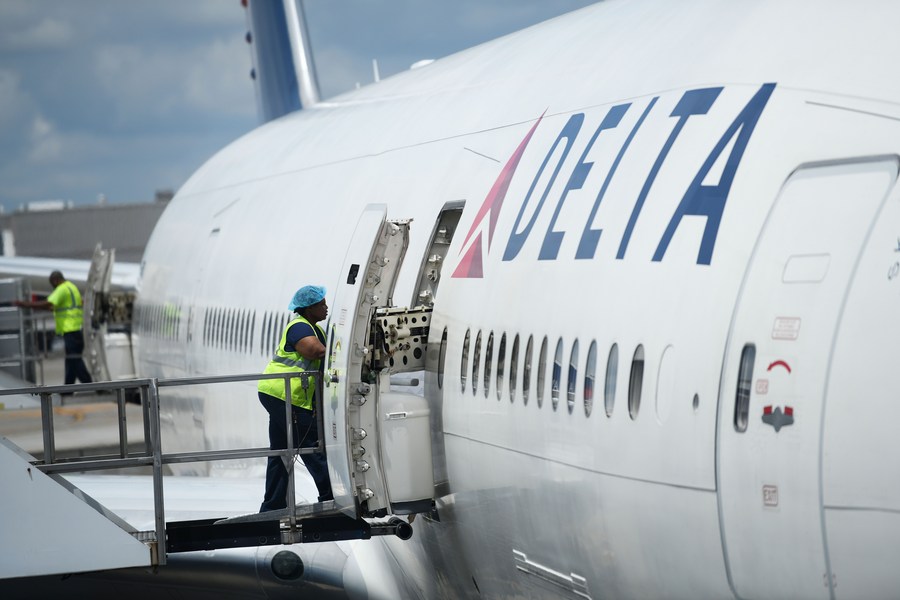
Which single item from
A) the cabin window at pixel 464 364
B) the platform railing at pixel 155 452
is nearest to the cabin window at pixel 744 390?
the cabin window at pixel 464 364

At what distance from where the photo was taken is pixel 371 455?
7582 millimetres

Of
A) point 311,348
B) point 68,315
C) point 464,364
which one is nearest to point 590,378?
point 464,364

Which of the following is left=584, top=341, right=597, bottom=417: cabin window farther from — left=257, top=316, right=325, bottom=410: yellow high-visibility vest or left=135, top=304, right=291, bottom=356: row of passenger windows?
left=135, top=304, right=291, bottom=356: row of passenger windows

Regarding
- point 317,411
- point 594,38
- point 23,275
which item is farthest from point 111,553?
point 23,275

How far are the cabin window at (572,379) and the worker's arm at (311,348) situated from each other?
2.43 meters

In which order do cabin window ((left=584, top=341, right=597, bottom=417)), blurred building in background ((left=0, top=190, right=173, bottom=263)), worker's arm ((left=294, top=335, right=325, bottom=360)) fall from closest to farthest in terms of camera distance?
cabin window ((left=584, top=341, right=597, bottom=417)), worker's arm ((left=294, top=335, right=325, bottom=360)), blurred building in background ((left=0, top=190, right=173, bottom=263))

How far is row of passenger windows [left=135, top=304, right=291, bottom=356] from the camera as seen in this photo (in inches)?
490

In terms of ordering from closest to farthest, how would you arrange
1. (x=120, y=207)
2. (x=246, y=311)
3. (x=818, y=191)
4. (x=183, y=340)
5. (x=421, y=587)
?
(x=818, y=191) < (x=421, y=587) < (x=246, y=311) < (x=183, y=340) < (x=120, y=207)

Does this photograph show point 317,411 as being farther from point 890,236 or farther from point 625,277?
point 890,236

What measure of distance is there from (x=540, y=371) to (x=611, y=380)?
2.57 ft

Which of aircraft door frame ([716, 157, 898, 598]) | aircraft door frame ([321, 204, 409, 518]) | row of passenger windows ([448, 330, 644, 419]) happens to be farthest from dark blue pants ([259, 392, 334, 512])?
aircraft door frame ([716, 157, 898, 598])

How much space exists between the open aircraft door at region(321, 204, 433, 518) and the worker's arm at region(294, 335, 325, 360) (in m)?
0.34

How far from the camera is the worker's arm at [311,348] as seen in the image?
8344 mm

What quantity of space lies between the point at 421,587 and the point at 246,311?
553cm
